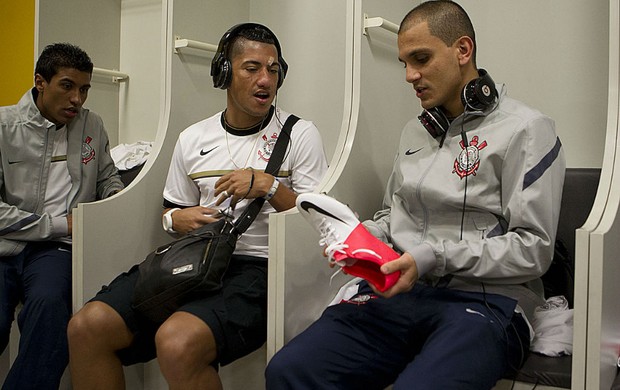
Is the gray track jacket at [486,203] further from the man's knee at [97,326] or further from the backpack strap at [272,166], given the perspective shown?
the man's knee at [97,326]

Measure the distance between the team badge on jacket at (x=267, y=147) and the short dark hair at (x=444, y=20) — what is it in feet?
1.94

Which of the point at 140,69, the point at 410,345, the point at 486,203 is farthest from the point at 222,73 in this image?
the point at 140,69

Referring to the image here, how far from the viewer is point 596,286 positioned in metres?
1.39

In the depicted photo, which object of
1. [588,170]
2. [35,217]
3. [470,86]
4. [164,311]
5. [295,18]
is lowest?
[164,311]

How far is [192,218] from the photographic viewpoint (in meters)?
2.05

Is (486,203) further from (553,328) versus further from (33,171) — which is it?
(33,171)

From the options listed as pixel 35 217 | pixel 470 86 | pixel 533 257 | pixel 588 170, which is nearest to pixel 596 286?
pixel 533 257

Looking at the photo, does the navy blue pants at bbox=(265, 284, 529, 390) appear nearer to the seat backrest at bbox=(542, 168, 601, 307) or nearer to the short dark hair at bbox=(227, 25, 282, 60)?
the seat backrest at bbox=(542, 168, 601, 307)

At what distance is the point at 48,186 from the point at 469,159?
1593 mm

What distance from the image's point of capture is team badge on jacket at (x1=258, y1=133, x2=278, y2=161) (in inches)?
83.3

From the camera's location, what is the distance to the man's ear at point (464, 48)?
5.74 ft

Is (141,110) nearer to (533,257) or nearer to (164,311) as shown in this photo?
(164,311)

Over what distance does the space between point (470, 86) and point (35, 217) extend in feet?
5.13

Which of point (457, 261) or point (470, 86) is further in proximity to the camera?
point (470, 86)
